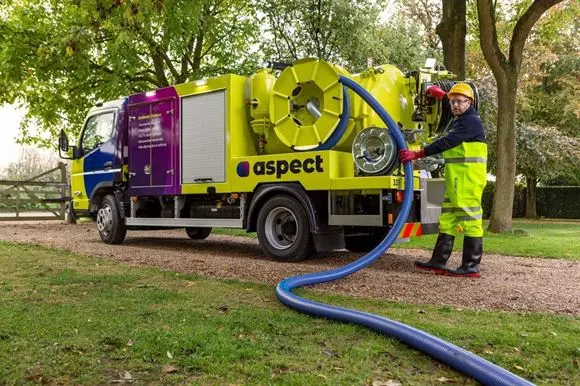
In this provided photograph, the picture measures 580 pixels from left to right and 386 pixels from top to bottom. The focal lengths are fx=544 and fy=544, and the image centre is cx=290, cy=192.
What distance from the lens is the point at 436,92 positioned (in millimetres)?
7359

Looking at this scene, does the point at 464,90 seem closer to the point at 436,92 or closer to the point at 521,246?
the point at 436,92

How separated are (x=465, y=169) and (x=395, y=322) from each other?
10.8 feet

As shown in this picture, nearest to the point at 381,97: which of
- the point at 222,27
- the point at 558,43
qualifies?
the point at 222,27

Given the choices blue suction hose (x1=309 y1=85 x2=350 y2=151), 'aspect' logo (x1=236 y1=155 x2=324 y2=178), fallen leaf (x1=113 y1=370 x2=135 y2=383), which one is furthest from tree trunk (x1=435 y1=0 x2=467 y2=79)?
fallen leaf (x1=113 y1=370 x2=135 y2=383)

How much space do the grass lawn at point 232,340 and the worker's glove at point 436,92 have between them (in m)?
3.48

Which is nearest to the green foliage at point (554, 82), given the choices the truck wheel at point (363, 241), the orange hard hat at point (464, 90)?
the truck wheel at point (363, 241)

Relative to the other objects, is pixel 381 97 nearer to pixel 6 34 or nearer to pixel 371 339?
pixel 371 339

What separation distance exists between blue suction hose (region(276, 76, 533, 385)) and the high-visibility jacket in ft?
1.71

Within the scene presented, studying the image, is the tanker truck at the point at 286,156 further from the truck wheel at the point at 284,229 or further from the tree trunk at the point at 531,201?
the tree trunk at the point at 531,201

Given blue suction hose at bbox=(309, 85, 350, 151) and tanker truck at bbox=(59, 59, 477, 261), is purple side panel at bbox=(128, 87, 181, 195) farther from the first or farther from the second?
blue suction hose at bbox=(309, 85, 350, 151)

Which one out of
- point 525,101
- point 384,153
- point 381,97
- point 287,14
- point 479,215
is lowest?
point 479,215

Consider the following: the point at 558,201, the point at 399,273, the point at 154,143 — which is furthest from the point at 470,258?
the point at 558,201

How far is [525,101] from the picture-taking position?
2306cm

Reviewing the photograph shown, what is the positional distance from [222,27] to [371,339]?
13.7 metres
